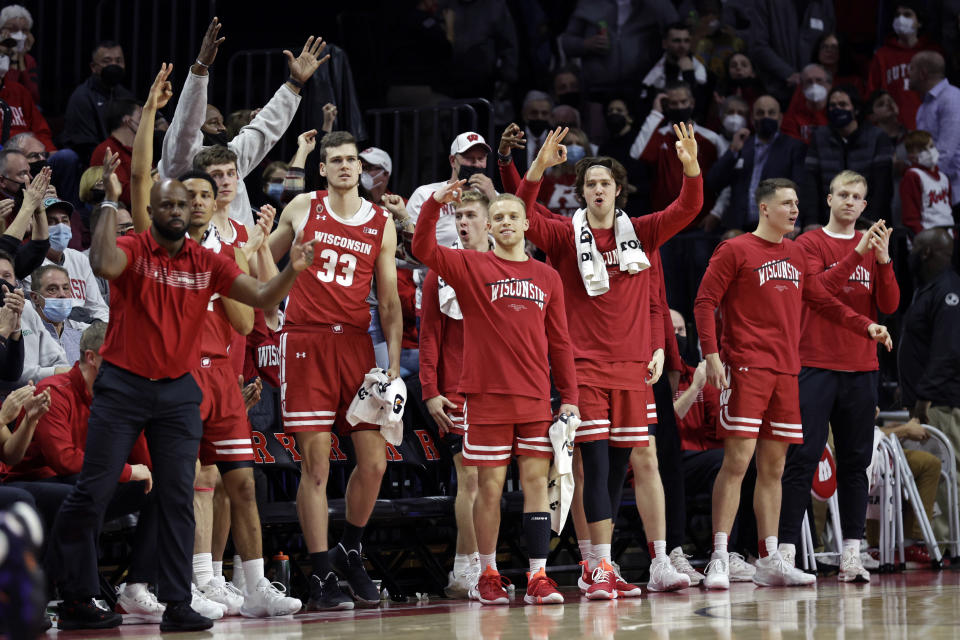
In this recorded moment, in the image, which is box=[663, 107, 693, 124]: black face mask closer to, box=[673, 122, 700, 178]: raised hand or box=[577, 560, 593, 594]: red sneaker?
box=[673, 122, 700, 178]: raised hand

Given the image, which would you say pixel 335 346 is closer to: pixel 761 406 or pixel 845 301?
pixel 761 406

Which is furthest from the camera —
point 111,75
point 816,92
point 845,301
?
point 816,92

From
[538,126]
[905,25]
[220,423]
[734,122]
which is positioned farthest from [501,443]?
[905,25]

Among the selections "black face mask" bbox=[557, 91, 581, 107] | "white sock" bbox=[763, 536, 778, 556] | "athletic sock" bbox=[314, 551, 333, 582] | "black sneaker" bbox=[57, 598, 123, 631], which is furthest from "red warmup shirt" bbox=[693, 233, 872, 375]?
"black face mask" bbox=[557, 91, 581, 107]

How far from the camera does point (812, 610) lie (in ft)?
21.0

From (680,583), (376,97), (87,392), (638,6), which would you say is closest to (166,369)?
(87,392)

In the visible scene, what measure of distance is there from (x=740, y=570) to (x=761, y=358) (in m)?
1.41

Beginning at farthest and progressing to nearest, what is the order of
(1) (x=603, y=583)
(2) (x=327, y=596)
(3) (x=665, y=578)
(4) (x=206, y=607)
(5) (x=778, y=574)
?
(5) (x=778, y=574) < (3) (x=665, y=578) < (1) (x=603, y=583) < (2) (x=327, y=596) < (4) (x=206, y=607)

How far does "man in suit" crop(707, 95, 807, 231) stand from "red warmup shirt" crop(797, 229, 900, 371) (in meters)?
3.36

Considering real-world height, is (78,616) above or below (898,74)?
below

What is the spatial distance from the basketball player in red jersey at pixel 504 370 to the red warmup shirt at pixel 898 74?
Answer: 25.2ft

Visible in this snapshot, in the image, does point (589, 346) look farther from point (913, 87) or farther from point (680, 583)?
point (913, 87)

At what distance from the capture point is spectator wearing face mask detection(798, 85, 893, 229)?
40.2ft

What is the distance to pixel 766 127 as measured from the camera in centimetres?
1248
